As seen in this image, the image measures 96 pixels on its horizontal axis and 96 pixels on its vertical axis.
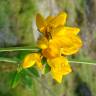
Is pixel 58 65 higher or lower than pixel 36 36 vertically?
lower

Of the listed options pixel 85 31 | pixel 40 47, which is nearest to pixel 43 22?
pixel 40 47

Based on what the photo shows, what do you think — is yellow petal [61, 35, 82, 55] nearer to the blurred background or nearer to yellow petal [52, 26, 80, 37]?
yellow petal [52, 26, 80, 37]

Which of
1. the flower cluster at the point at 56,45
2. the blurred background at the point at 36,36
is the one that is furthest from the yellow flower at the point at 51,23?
the blurred background at the point at 36,36

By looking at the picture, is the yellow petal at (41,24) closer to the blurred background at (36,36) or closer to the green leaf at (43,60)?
the green leaf at (43,60)

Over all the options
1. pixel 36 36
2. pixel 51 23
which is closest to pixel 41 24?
pixel 51 23

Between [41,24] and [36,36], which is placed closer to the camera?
[41,24]

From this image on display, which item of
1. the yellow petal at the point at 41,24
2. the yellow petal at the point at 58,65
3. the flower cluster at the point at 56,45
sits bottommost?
the yellow petal at the point at 58,65

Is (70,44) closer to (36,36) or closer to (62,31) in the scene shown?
(62,31)
